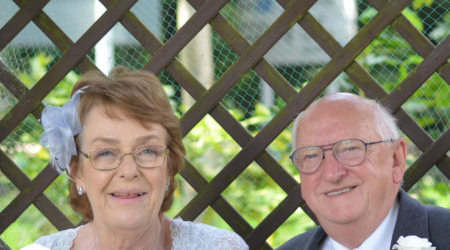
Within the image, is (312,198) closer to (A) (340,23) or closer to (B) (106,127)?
(B) (106,127)

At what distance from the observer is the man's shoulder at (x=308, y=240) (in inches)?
85.0

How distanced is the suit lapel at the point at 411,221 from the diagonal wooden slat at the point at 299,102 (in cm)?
64

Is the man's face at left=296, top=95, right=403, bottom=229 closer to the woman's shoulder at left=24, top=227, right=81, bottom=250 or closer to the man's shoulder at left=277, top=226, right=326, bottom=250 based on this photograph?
the man's shoulder at left=277, top=226, right=326, bottom=250

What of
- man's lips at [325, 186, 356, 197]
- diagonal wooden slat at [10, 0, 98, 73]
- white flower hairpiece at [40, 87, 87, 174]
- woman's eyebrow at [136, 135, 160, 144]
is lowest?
white flower hairpiece at [40, 87, 87, 174]

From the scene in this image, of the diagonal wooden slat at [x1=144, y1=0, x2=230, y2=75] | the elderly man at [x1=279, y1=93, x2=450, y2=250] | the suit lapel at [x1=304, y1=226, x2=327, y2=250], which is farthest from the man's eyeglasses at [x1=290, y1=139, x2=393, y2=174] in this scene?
the diagonal wooden slat at [x1=144, y1=0, x2=230, y2=75]

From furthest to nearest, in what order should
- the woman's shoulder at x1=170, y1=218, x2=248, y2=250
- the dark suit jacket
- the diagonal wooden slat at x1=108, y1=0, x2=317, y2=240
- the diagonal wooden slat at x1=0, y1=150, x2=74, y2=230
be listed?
the diagonal wooden slat at x1=0, y1=150, x2=74, y2=230 < the diagonal wooden slat at x1=108, y1=0, x2=317, y2=240 < the woman's shoulder at x1=170, y1=218, x2=248, y2=250 < the dark suit jacket

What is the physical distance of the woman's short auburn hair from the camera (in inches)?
82.0

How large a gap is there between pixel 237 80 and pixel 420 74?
752 millimetres

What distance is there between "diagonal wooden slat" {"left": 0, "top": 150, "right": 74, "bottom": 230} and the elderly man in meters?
1.18

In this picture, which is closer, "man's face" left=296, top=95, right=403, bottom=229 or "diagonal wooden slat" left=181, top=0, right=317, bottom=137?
"man's face" left=296, top=95, right=403, bottom=229

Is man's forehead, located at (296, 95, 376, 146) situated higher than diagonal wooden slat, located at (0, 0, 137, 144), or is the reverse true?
man's forehead, located at (296, 95, 376, 146)

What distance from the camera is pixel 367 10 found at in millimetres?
2803

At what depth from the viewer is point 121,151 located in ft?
6.72

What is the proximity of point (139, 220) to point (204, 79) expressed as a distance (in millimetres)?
1273
